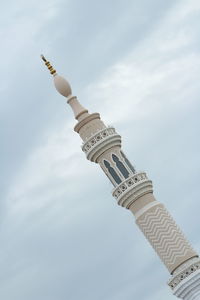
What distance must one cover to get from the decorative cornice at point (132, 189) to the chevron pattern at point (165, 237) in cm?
82

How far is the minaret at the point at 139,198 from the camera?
27.6 meters

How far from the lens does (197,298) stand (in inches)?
1072

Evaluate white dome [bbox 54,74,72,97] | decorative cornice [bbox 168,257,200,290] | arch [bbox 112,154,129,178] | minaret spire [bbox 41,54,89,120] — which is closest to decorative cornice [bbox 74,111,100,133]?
minaret spire [bbox 41,54,89,120]

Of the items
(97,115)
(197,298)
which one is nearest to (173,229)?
(197,298)

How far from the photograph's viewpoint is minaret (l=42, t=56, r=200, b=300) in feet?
90.5

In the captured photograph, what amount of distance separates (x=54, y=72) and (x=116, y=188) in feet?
19.9

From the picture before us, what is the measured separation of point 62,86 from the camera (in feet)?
102

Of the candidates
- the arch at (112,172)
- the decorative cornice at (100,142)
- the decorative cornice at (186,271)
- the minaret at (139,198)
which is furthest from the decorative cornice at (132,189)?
the decorative cornice at (186,271)

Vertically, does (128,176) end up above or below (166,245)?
above

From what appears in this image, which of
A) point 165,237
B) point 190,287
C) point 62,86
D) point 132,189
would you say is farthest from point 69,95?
point 190,287

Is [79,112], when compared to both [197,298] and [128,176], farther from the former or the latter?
[197,298]

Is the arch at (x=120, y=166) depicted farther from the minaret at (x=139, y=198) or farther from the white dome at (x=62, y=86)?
the white dome at (x=62, y=86)

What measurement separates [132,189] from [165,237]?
2384 mm

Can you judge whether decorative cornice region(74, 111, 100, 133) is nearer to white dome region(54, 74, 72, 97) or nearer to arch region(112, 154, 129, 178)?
white dome region(54, 74, 72, 97)
